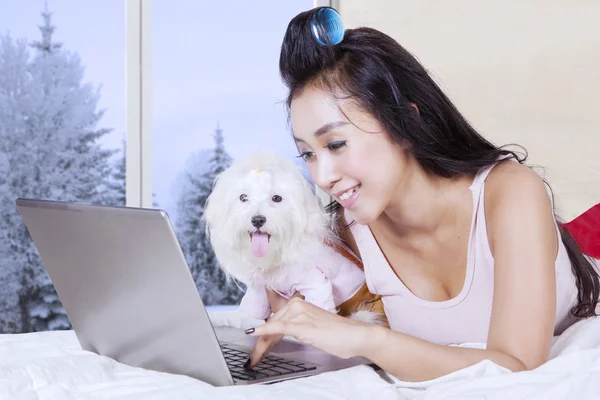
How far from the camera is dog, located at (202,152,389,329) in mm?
1720

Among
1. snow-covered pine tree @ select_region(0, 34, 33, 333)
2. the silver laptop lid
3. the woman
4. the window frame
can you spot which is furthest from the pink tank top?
snow-covered pine tree @ select_region(0, 34, 33, 333)

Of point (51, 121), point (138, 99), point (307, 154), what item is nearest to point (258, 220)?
point (307, 154)

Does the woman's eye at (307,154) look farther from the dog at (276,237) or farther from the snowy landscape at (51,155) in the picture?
the snowy landscape at (51,155)

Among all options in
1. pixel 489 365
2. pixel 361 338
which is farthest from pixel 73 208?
pixel 489 365

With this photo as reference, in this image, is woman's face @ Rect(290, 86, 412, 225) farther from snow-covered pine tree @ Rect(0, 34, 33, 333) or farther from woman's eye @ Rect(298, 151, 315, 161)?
snow-covered pine tree @ Rect(0, 34, 33, 333)

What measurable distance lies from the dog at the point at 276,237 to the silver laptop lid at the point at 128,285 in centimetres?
51

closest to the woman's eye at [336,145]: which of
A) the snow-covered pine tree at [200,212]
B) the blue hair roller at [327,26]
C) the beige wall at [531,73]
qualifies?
the blue hair roller at [327,26]

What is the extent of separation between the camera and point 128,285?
1065 mm

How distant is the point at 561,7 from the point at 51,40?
2.85 m

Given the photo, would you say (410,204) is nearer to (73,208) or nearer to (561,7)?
(73,208)

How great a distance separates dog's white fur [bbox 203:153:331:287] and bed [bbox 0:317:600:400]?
1.99 ft

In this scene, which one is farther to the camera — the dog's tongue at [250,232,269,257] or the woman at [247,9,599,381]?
the dog's tongue at [250,232,269,257]

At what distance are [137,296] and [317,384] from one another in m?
0.31

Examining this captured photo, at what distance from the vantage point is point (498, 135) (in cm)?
315
